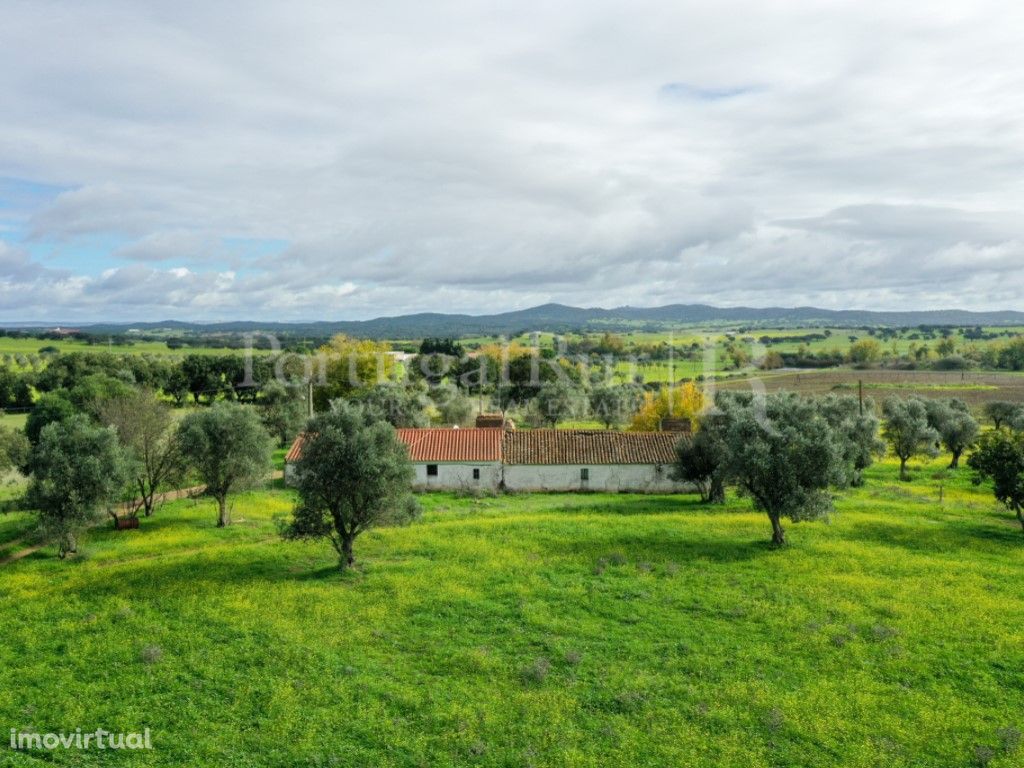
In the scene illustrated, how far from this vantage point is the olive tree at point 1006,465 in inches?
1326

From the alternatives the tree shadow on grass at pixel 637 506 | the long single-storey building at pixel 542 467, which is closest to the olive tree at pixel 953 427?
the long single-storey building at pixel 542 467

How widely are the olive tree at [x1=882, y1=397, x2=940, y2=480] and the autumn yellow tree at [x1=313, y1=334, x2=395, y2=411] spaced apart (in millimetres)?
46642

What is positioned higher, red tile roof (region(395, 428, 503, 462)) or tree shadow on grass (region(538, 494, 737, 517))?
red tile roof (region(395, 428, 503, 462))

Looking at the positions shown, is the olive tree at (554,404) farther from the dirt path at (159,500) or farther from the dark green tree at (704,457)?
the dark green tree at (704,457)

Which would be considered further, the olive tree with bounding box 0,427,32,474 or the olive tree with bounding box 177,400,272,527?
the olive tree with bounding box 0,427,32,474

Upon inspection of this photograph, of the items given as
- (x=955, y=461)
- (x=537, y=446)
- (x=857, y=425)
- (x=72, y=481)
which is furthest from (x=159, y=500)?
(x=955, y=461)

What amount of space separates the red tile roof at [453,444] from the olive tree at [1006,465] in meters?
26.8

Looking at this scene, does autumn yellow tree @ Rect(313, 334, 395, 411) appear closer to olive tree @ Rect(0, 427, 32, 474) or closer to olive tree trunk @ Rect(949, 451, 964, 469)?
olive tree @ Rect(0, 427, 32, 474)

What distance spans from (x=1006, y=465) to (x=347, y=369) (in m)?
58.7

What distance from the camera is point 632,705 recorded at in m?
17.1

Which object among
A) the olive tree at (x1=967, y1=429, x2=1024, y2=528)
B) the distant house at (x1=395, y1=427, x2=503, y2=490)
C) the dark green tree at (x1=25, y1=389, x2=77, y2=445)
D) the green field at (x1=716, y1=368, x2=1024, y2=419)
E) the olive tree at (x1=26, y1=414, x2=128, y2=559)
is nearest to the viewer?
the olive tree at (x1=26, y1=414, x2=128, y2=559)

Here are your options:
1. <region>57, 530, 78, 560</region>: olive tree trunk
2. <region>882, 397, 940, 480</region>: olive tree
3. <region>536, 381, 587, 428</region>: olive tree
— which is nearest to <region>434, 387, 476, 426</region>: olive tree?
<region>536, 381, 587, 428</region>: olive tree

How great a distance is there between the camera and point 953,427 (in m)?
57.4

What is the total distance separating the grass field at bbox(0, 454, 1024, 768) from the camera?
51.6ft
